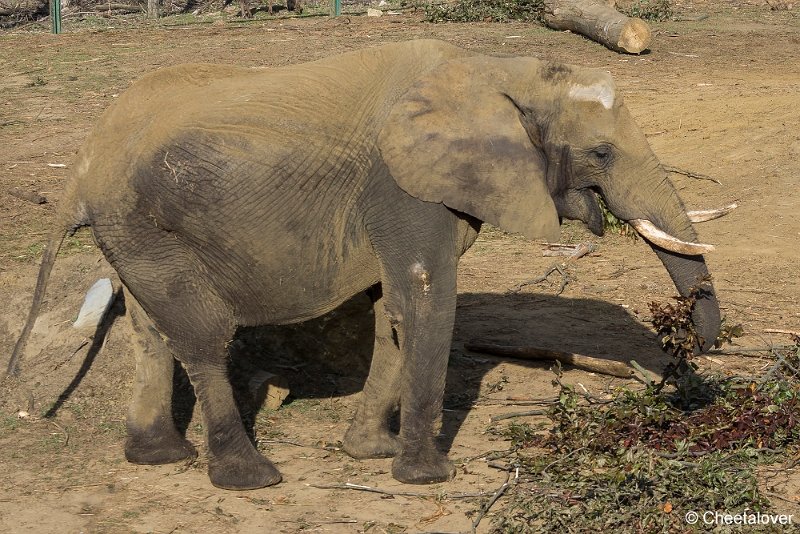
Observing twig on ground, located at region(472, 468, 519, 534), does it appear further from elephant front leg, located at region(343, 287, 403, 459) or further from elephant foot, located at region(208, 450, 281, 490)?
elephant foot, located at region(208, 450, 281, 490)

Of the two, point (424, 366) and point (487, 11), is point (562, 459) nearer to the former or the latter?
point (424, 366)

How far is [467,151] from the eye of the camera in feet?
21.7

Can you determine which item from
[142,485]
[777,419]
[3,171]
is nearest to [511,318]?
[777,419]

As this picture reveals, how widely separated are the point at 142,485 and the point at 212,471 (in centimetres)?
38

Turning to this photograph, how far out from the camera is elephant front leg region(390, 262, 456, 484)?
674 centimetres

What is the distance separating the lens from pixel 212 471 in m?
6.96

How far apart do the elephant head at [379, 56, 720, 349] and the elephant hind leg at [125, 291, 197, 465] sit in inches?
70.7

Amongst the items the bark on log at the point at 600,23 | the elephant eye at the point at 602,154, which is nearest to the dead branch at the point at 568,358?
the elephant eye at the point at 602,154

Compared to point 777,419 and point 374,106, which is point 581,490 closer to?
point 777,419

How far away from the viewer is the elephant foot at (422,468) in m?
6.88

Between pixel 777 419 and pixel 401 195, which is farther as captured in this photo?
pixel 777 419

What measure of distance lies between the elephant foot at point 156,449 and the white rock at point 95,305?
55.5 inches

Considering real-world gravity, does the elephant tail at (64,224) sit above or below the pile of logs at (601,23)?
above

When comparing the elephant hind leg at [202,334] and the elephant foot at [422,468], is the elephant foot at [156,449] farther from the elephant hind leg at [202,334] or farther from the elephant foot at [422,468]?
the elephant foot at [422,468]
